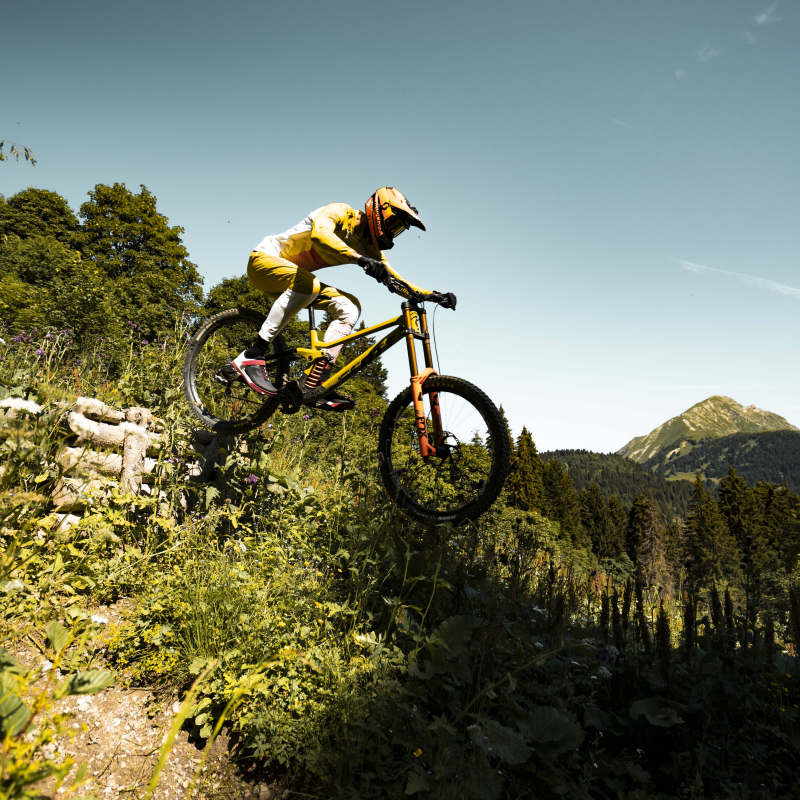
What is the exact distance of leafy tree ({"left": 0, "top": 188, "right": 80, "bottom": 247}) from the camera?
28.1 metres

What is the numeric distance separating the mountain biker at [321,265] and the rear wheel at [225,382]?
314 millimetres

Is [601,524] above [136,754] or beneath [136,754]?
beneath

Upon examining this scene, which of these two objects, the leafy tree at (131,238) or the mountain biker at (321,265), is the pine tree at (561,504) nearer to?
the leafy tree at (131,238)

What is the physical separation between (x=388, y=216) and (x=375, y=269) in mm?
602

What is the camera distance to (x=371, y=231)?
3.79 meters

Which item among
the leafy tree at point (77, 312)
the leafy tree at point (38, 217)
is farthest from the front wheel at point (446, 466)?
the leafy tree at point (38, 217)

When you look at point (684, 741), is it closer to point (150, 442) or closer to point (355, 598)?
point (355, 598)

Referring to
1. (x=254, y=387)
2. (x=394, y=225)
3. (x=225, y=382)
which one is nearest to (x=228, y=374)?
(x=225, y=382)

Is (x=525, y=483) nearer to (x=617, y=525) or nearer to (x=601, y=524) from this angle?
(x=601, y=524)

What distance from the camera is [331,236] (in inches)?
142

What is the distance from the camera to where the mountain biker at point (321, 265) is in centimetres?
365

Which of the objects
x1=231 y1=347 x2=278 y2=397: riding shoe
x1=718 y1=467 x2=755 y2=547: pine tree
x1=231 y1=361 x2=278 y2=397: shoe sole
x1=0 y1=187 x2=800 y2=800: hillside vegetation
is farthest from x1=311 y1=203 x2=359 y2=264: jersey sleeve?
x1=718 y1=467 x2=755 y2=547: pine tree

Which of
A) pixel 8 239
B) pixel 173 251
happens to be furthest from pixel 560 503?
pixel 8 239

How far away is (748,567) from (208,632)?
3.53 metres
